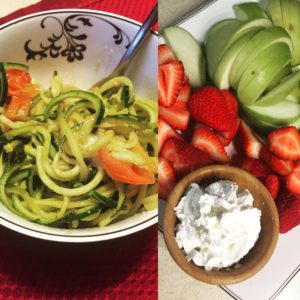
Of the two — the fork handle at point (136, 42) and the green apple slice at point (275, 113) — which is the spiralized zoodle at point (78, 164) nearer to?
the fork handle at point (136, 42)

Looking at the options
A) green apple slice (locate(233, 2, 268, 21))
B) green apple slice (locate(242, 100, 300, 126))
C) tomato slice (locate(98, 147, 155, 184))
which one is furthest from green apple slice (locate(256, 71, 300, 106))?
tomato slice (locate(98, 147, 155, 184))

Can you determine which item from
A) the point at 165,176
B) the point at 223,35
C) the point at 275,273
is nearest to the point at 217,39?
the point at 223,35

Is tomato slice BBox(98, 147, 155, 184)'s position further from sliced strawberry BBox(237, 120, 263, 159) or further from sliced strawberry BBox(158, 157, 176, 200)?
sliced strawberry BBox(237, 120, 263, 159)

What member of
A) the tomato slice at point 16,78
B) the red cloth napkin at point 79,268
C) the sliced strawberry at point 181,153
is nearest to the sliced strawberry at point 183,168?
the sliced strawberry at point 181,153

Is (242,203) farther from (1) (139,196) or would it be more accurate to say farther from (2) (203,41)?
(2) (203,41)

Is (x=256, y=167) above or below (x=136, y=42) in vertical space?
below

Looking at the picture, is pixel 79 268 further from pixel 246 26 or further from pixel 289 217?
pixel 246 26
